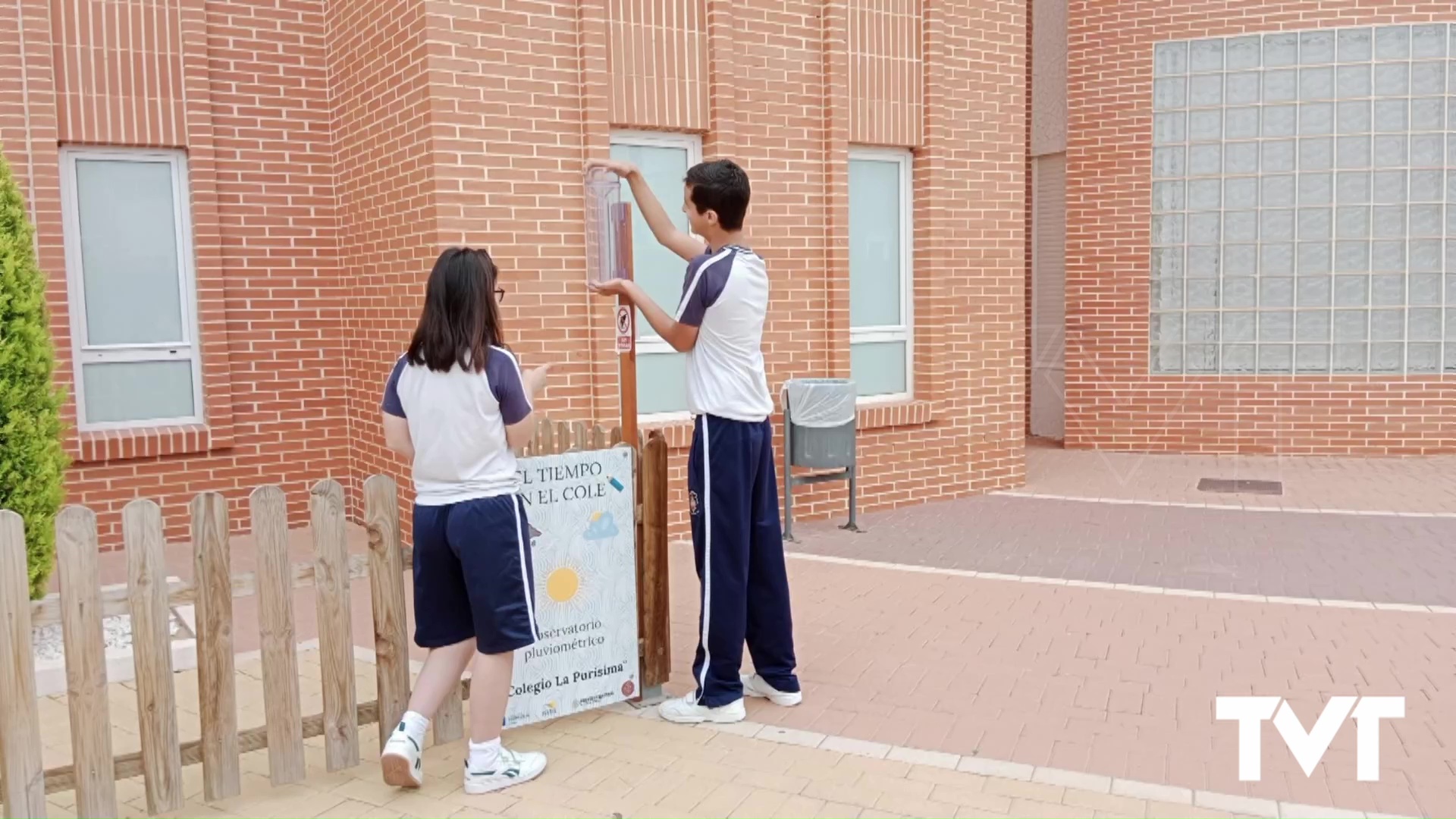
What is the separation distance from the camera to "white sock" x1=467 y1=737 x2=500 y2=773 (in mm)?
3998

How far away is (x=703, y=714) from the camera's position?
464 centimetres

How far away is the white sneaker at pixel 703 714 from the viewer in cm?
463

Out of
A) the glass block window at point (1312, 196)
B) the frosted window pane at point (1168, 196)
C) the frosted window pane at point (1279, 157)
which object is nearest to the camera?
the glass block window at point (1312, 196)

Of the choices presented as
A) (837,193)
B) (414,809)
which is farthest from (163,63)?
(414,809)

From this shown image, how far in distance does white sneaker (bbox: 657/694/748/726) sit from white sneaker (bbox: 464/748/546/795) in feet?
2.18

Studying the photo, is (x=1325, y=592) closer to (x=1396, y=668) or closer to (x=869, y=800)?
(x=1396, y=668)

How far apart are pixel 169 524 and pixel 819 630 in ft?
15.4

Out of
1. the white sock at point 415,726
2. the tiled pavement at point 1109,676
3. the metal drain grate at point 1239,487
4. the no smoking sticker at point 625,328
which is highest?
the no smoking sticker at point 625,328

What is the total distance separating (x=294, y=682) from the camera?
155 inches

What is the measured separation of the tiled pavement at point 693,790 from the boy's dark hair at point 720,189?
2048 mm

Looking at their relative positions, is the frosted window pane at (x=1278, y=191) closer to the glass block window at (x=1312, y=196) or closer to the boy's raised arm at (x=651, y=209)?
the glass block window at (x=1312, y=196)

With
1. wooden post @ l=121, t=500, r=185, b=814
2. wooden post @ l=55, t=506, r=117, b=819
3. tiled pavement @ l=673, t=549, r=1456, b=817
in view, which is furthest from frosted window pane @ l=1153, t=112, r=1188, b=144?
wooden post @ l=55, t=506, r=117, b=819

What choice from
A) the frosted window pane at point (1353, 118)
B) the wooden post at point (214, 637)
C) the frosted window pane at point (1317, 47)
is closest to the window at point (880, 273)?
the frosted window pane at point (1317, 47)

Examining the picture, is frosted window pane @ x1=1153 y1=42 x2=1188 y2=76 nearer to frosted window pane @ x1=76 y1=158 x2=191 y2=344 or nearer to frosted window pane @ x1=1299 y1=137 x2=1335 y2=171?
frosted window pane @ x1=1299 y1=137 x2=1335 y2=171
